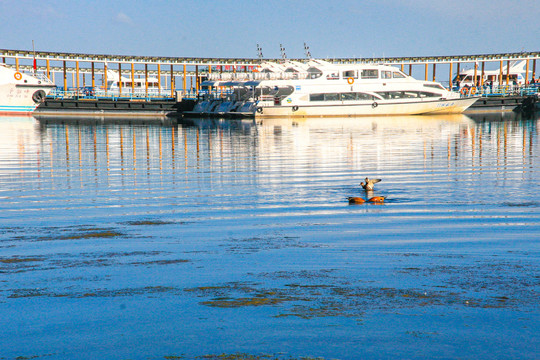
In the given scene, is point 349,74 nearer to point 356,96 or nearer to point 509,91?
point 356,96

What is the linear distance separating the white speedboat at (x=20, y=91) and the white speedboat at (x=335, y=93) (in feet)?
49.2

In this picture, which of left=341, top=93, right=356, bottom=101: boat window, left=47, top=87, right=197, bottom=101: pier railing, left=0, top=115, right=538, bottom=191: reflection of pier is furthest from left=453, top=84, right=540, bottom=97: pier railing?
left=0, top=115, right=538, bottom=191: reflection of pier

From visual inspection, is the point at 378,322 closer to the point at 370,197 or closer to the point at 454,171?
the point at 370,197

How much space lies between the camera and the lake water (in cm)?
505

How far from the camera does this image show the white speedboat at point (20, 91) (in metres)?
52.7

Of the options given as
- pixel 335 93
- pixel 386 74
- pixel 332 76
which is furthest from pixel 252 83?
pixel 386 74

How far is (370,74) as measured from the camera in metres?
50.9

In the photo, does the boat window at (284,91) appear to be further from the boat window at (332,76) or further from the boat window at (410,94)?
the boat window at (410,94)

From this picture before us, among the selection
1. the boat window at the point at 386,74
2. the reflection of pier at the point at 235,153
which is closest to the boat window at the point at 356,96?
the boat window at the point at 386,74

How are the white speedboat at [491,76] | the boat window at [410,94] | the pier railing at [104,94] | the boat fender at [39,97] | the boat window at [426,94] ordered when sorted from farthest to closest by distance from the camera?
1. the white speedboat at [491,76]
2. the pier railing at [104,94]
3. the boat fender at [39,97]
4. the boat window at [426,94]
5. the boat window at [410,94]

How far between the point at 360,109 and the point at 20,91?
2781 centimetres

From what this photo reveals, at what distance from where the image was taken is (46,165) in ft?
60.0

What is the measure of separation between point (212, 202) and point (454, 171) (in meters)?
7.42

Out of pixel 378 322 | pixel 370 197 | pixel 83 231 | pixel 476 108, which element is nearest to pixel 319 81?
pixel 476 108
